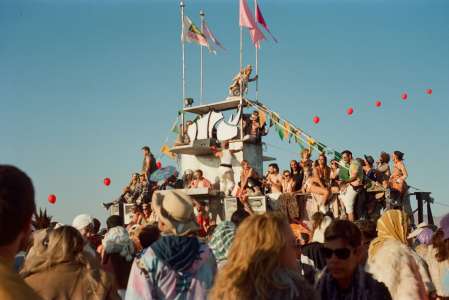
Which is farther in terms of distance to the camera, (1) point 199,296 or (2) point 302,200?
(2) point 302,200

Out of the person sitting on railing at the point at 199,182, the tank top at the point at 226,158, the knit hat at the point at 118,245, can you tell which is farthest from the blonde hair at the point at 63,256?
the tank top at the point at 226,158

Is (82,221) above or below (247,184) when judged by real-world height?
below

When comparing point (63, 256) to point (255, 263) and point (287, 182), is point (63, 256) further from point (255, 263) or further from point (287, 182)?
point (287, 182)

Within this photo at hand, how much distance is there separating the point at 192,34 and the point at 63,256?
20881 millimetres

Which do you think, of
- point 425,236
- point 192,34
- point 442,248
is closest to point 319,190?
point 425,236

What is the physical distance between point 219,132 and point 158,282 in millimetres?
17150

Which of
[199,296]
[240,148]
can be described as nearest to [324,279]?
[199,296]

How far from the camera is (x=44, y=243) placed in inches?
173

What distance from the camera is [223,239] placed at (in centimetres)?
505

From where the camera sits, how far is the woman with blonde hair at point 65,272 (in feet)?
13.3

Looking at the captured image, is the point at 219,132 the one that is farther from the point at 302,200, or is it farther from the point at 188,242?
the point at 188,242

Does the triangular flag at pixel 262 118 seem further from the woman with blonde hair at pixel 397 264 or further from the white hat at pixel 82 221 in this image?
the woman with blonde hair at pixel 397 264

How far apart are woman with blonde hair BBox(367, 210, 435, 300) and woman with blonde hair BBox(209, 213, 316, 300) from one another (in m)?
1.73

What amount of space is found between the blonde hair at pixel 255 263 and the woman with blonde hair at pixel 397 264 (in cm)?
183
